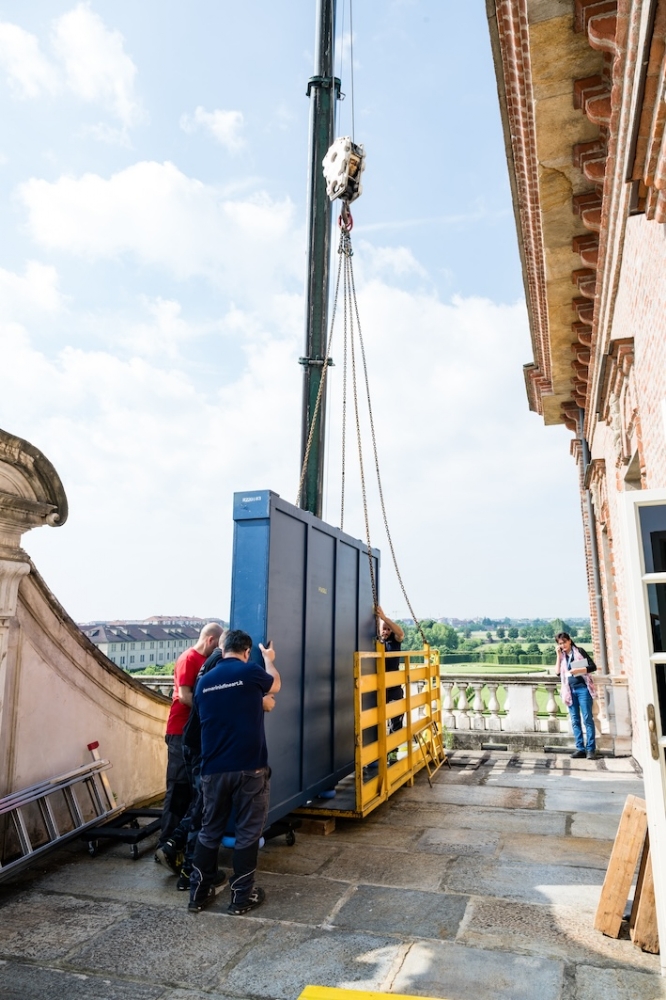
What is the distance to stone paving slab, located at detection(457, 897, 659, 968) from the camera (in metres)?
3.85

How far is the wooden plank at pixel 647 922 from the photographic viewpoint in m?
3.92

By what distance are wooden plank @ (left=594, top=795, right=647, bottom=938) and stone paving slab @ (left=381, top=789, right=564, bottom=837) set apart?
7.54ft

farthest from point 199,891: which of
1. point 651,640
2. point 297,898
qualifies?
point 651,640

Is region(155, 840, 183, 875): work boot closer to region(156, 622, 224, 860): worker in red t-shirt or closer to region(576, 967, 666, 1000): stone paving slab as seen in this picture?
region(156, 622, 224, 860): worker in red t-shirt

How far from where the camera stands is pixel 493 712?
12.6 metres

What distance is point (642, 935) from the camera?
12.9 ft

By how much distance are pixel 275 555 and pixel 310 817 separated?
9.25 ft

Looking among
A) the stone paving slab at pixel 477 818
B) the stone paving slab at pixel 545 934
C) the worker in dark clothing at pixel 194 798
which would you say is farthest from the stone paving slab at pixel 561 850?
the worker in dark clothing at pixel 194 798

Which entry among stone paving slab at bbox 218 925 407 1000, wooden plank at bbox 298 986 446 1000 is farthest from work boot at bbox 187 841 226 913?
wooden plank at bbox 298 986 446 1000

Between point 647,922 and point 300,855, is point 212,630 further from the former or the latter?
point 647,922

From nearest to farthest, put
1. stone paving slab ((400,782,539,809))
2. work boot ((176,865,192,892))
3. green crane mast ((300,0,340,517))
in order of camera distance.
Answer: work boot ((176,865,192,892)) < stone paving slab ((400,782,539,809)) < green crane mast ((300,0,340,517))

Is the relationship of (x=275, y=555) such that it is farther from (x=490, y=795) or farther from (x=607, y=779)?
(x=607, y=779)

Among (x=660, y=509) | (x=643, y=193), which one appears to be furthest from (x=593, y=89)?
Result: (x=660, y=509)

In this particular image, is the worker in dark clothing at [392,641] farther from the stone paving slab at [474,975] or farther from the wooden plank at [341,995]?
the wooden plank at [341,995]
